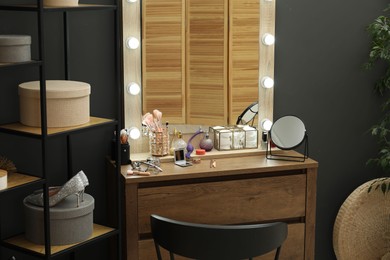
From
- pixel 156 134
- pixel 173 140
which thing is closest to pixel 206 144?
pixel 173 140

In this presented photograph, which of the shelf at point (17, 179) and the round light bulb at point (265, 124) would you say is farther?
the round light bulb at point (265, 124)

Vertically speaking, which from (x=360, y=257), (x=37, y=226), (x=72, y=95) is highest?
(x=72, y=95)

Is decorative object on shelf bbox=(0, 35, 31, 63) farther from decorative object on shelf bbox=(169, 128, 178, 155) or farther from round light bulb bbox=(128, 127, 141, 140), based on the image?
decorative object on shelf bbox=(169, 128, 178, 155)

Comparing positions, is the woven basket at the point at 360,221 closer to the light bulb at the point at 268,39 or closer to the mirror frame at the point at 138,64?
the mirror frame at the point at 138,64

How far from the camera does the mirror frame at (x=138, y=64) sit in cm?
361

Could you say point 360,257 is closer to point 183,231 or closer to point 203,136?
point 203,136

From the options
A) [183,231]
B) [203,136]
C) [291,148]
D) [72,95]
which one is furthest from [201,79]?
[183,231]

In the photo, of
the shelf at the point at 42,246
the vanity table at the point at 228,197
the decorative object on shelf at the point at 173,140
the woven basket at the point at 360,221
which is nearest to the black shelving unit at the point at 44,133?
the shelf at the point at 42,246

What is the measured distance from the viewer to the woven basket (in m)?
4.10

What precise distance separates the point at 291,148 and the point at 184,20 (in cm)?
81

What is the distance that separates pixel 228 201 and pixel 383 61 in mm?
1270

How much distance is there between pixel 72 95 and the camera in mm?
3141

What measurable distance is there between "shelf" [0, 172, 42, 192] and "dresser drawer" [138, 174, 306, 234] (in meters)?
0.55

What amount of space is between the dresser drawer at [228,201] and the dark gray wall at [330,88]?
511 millimetres
